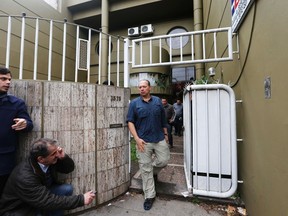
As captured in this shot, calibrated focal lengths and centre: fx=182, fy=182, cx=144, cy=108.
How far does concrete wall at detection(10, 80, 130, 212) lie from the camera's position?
236 centimetres

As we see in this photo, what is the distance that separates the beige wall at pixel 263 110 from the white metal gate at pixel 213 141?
0.63 ft

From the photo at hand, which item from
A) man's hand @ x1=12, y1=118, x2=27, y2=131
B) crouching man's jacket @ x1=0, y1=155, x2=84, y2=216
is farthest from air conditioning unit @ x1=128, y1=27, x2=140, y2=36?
crouching man's jacket @ x1=0, y1=155, x2=84, y2=216

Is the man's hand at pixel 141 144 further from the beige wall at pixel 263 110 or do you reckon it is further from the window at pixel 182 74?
the window at pixel 182 74

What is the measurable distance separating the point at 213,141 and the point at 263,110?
36.9 inches

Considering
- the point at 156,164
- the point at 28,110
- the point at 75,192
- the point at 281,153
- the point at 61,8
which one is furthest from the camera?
the point at 61,8

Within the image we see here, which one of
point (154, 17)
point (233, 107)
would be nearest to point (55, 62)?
point (154, 17)

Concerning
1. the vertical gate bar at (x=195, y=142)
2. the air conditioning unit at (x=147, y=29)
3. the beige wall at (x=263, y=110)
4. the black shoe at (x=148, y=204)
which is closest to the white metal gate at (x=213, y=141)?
the vertical gate bar at (x=195, y=142)

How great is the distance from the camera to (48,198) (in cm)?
175

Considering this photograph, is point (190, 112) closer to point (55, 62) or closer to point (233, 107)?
point (233, 107)

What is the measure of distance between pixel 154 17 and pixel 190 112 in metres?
8.60

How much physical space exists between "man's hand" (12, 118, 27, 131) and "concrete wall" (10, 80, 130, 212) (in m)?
0.25

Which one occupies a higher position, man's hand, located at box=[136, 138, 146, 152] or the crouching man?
man's hand, located at box=[136, 138, 146, 152]

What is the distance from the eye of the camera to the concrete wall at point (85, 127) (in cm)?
236

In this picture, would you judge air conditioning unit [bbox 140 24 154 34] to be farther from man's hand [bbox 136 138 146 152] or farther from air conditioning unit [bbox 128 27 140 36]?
man's hand [bbox 136 138 146 152]
